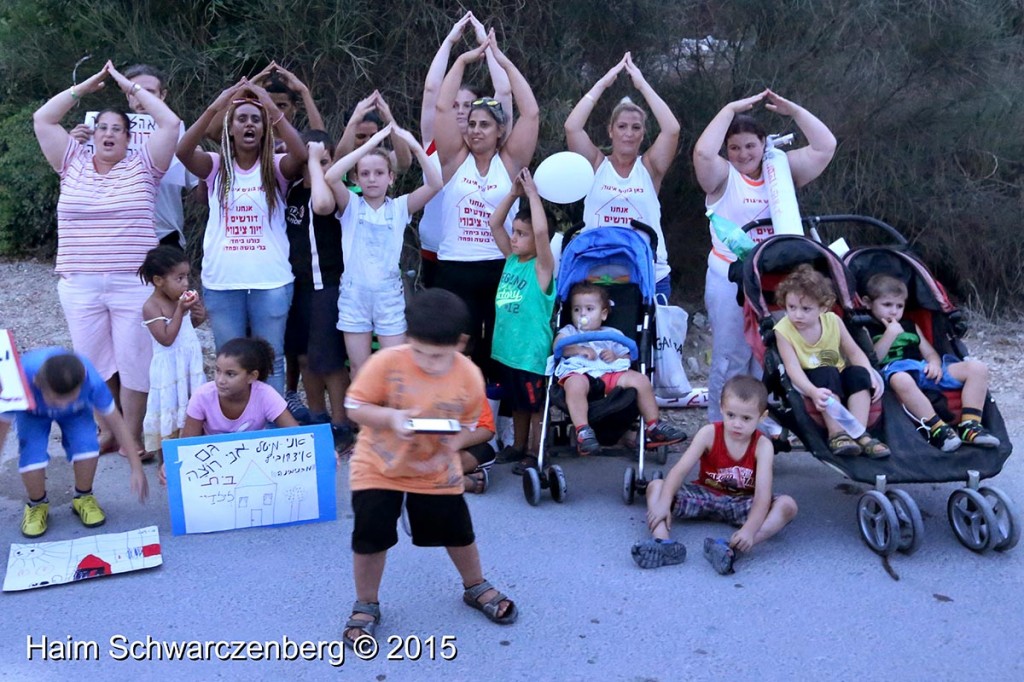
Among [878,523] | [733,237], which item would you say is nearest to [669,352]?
[733,237]

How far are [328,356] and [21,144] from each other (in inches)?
214

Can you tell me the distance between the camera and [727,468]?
4.63 metres

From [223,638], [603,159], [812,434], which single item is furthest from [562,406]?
[223,638]

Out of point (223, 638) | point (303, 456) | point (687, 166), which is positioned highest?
point (687, 166)

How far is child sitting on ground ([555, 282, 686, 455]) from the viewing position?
4930mm

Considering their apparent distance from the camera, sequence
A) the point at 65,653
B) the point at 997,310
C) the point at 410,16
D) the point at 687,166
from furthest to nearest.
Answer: the point at 997,310 < the point at 687,166 < the point at 410,16 < the point at 65,653

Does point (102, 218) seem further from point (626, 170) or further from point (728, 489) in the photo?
point (728, 489)

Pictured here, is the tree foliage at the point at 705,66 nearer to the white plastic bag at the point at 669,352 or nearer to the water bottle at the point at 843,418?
the white plastic bag at the point at 669,352

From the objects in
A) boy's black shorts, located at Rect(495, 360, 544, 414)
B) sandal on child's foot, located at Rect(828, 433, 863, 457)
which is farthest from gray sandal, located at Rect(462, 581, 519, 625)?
sandal on child's foot, located at Rect(828, 433, 863, 457)

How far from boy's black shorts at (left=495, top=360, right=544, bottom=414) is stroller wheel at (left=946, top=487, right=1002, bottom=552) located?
1.98 m

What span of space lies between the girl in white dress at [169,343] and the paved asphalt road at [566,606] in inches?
18.2

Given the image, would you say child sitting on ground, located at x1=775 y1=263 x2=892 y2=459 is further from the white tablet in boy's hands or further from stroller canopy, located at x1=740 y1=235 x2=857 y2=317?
the white tablet in boy's hands

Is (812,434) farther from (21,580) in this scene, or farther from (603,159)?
(21,580)

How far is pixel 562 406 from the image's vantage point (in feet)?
16.6
